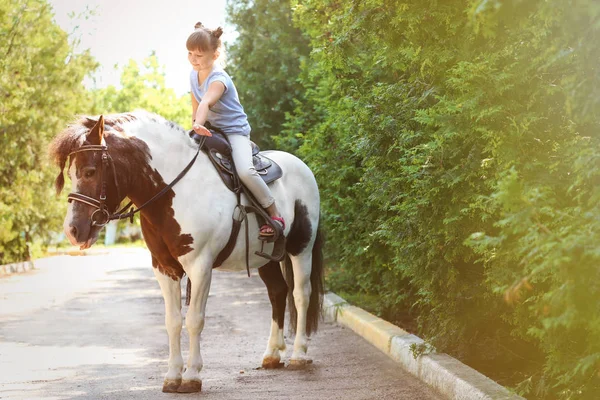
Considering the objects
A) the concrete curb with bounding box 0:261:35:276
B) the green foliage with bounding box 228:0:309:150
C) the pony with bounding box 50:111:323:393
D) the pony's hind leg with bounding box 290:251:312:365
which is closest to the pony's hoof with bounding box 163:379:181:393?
the pony with bounding box 50:111:323:393

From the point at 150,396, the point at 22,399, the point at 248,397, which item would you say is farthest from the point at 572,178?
the point at 22,399

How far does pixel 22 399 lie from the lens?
786 cm

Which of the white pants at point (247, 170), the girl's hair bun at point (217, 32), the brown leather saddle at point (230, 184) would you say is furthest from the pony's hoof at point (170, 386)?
the girl's hair bun at point (217, 32)

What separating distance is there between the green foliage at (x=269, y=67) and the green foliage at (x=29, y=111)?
17.5ft

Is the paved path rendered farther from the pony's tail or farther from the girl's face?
the girl's face

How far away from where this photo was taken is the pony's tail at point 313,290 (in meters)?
10.3

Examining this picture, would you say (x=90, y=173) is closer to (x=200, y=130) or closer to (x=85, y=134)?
(x=85, y=134)

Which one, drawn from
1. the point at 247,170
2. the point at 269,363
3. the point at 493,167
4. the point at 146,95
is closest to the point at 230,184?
the point at 247,170

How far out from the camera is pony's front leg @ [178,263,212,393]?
8320 millimetres

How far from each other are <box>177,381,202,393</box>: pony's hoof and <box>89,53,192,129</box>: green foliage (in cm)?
7004

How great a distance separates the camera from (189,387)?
326 inches

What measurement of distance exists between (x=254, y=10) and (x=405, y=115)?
16968 mm

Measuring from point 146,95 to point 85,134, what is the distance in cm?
7289

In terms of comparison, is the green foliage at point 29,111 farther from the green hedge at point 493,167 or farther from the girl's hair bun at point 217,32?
the girl's hair bun at point 217,32
